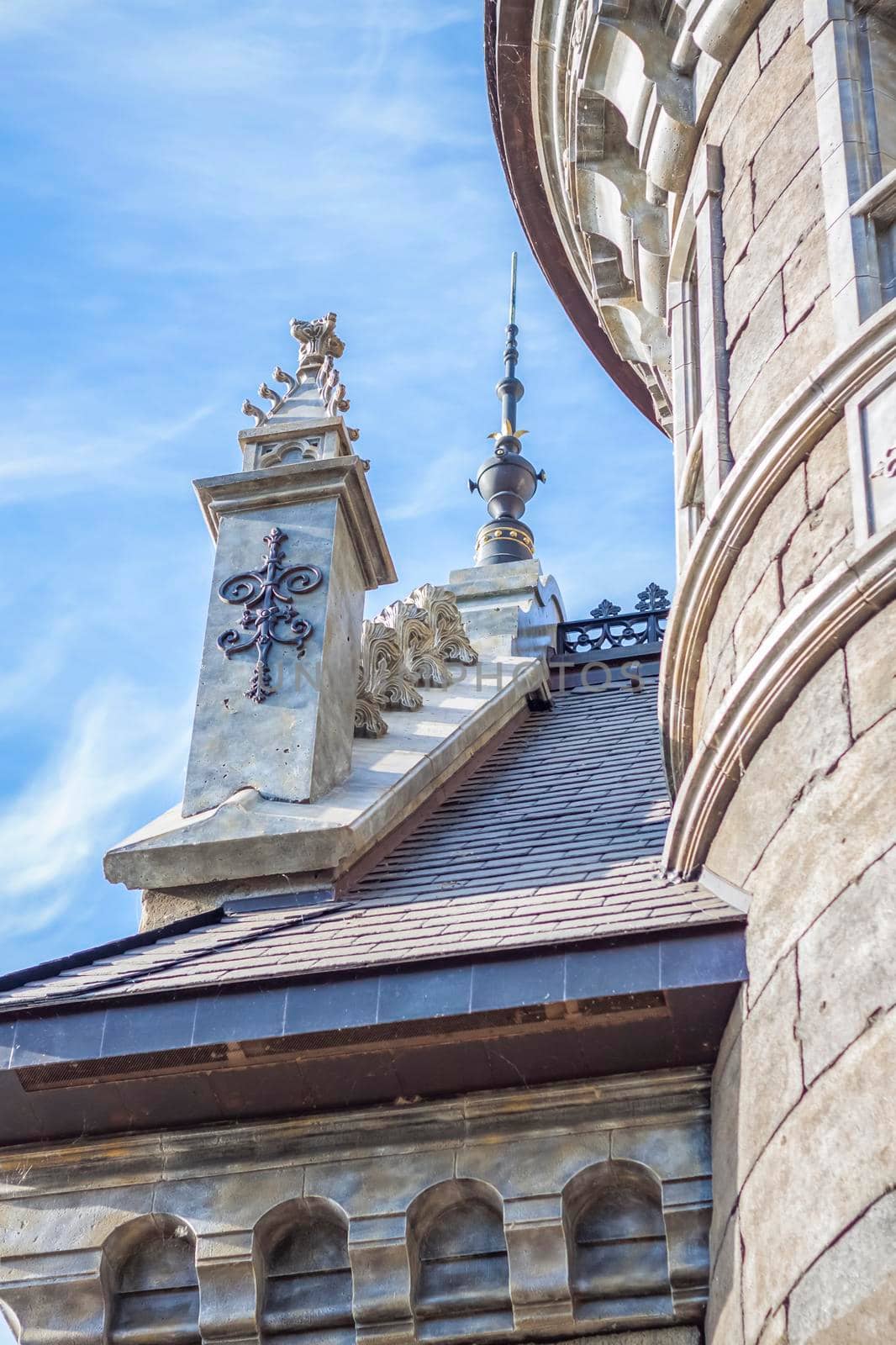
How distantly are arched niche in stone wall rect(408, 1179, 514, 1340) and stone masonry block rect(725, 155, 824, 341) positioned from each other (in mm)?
3286

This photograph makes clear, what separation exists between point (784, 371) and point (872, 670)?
1.60 meters

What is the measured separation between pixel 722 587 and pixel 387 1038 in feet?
6.21

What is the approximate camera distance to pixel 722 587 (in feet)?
22.3

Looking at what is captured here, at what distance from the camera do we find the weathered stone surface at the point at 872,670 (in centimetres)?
547

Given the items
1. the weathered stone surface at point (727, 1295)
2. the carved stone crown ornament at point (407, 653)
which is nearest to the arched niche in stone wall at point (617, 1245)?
the weathered stone surface at point (727, 1295)

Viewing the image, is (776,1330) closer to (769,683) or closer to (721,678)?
(769,683)

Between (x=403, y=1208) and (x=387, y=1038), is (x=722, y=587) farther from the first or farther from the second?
(x=403, y=1208)

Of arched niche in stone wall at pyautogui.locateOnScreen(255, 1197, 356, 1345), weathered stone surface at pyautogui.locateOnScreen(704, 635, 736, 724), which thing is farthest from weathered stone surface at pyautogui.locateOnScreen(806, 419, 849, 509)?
arched niche in stone wall at pyautogui.locateOnScreen(255, 1197, 356, 1345)

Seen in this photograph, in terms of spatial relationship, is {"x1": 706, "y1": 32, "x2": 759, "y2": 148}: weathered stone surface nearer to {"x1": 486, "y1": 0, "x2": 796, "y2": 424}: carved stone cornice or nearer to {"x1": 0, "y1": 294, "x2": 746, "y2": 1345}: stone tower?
{"x1": 486, "y1": 0, "x2": 796, "y2": 424}: carved stone cornice

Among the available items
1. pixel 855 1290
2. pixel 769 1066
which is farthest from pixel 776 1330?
pixel 769 1066

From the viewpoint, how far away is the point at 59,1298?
628cm

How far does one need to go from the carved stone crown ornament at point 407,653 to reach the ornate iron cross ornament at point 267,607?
2.16 feet

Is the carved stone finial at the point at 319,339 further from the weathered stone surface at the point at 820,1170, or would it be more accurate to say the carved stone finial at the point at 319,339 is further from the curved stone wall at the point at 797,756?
the weathered stone surface at the point at 820,1170

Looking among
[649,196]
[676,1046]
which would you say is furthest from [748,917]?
[649,196]
